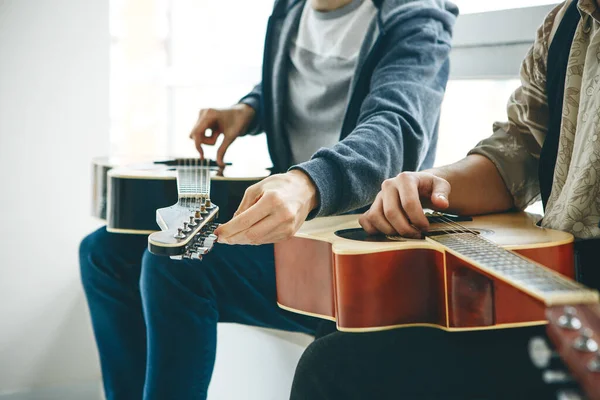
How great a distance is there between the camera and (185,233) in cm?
74

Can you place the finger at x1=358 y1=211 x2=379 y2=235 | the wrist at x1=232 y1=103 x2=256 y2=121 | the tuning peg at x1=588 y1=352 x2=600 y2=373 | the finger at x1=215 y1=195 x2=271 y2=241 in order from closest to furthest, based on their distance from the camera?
the tuning peg at x1=588 y1=352 x2=600 y2=373, the finger at x1=215 y1=195 x2=271 y2=241, the finger at x1=358 y1=211 x2=379 y2=235, the wrist at x1=232 y1=103 x2=256 y2=121

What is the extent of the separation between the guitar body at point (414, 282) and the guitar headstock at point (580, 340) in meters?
0.20

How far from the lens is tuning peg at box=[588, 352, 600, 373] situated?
1.31 ft

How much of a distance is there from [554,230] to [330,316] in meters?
0.34

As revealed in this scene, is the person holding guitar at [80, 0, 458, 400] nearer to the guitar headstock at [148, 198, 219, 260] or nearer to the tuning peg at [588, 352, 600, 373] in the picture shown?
the guitar headstock at [148, 198, 219, 260]

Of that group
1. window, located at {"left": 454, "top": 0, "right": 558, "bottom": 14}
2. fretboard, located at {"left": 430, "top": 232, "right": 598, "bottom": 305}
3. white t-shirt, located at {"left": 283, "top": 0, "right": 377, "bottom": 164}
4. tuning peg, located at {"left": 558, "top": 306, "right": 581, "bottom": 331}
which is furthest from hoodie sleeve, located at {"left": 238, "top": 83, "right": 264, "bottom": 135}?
tuning peg, located at {"left": 558, "top": 306, "right": 581, "bottom": 331}

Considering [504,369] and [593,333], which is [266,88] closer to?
[504,369]

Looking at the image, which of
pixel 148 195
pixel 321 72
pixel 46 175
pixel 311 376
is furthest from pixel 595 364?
pixel 46 175

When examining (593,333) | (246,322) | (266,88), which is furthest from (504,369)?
(266,88)

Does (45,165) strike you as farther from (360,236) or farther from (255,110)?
(360,236)

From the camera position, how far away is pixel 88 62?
1.94 meters

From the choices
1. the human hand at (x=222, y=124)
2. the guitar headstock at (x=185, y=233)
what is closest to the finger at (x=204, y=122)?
the human hand at (x=222, y=124)

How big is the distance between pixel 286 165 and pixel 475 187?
1.68 feet

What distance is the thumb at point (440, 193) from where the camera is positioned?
0.91 metres
